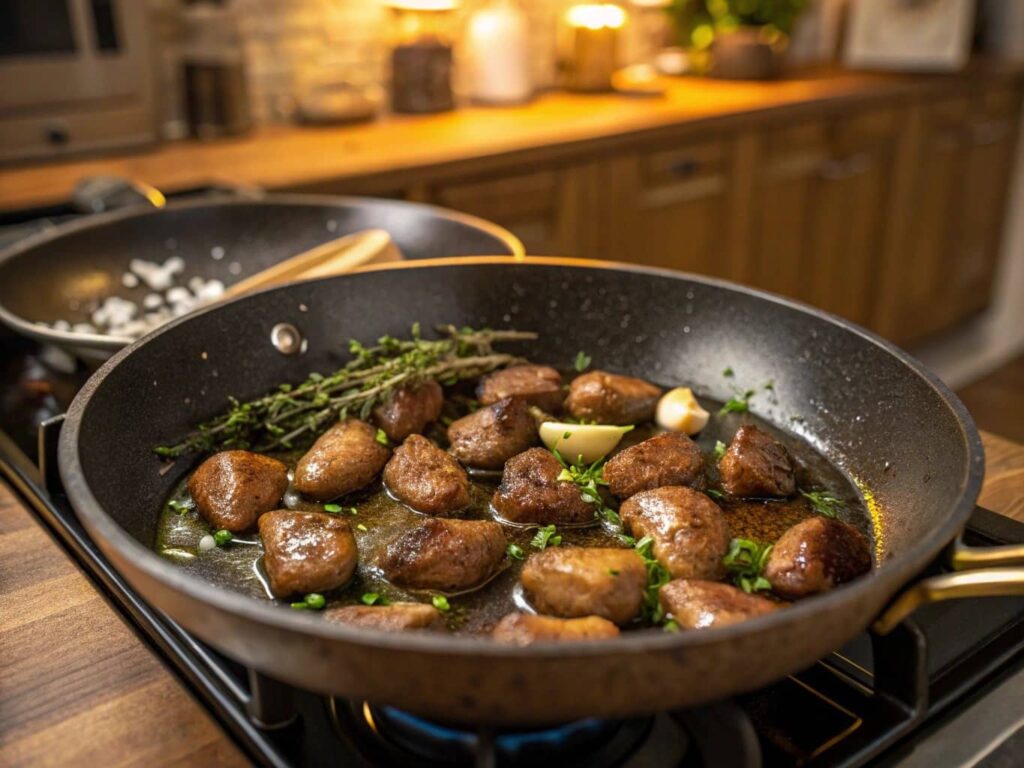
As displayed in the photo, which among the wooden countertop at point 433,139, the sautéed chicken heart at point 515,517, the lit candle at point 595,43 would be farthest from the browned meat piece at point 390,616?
the lit candle at point 595,43

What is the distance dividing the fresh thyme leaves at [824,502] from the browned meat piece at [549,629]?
14.2 inches

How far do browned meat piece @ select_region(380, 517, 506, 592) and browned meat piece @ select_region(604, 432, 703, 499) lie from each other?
191 mm

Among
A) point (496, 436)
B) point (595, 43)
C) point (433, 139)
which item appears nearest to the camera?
point (496, 436)

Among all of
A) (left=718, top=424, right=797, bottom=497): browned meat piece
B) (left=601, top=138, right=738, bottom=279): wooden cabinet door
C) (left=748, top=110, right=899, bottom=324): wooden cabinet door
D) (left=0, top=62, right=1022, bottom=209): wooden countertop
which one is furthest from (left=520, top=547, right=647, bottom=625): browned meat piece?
(left=748, top=110, right=899, bottom=324): wooden cabinet door

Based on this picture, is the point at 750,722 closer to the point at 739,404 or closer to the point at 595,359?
the point at 739,404

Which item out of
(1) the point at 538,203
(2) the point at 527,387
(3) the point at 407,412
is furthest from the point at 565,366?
(1) the point at 538,203

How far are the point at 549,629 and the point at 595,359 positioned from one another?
2.27 ft

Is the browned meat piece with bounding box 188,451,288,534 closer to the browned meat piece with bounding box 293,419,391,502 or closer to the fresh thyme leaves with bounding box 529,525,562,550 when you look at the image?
the browned meat piece with bounding box 293,419,391,502

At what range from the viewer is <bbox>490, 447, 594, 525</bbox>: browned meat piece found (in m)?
1.02

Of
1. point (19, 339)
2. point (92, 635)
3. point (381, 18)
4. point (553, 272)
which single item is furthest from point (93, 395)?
point (381, 18)

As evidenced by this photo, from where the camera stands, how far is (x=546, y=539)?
992 millimetres

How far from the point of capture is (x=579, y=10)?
146 inches

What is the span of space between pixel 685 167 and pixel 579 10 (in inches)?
34.4

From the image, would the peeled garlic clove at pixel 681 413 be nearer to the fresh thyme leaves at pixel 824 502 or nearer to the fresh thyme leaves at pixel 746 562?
the fresh thyme leaves at pixel 824 502
